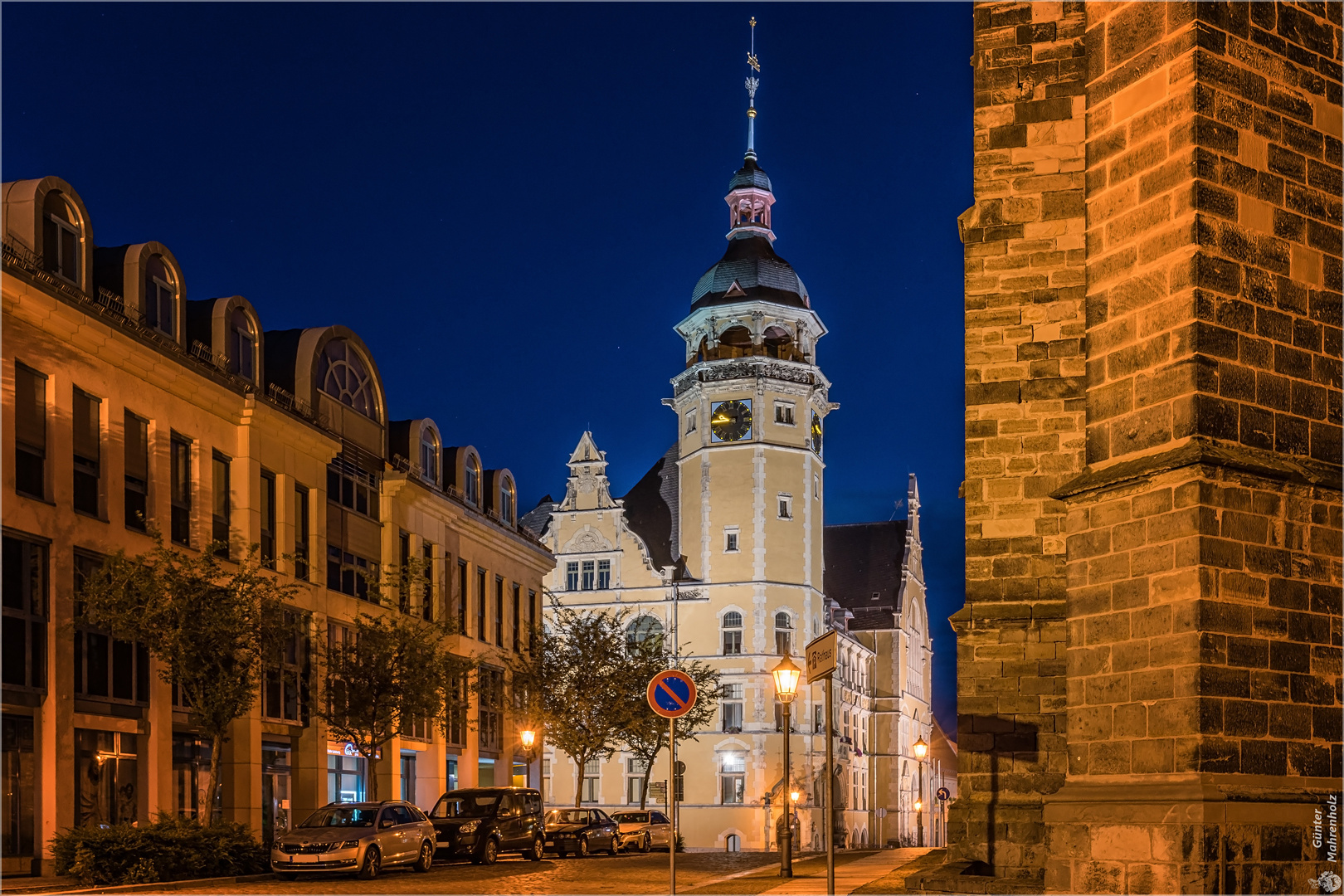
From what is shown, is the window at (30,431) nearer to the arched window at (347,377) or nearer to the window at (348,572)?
the window at (348,572)

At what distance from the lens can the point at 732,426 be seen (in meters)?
79.9

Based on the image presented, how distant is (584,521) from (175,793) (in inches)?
1920

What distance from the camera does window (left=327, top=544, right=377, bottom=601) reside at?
4384cm

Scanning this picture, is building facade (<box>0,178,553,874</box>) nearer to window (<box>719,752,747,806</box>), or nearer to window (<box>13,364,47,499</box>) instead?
window (<box>13,364,47,499</box>)

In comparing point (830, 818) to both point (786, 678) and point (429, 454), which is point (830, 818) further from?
point (429, 454)

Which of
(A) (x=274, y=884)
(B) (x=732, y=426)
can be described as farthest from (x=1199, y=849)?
(B) (x=732, y=426)

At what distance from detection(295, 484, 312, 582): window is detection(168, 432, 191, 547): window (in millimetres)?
4374

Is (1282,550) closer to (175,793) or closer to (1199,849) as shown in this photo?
(1199,849)

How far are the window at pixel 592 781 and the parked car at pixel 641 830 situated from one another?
31594 millimetres

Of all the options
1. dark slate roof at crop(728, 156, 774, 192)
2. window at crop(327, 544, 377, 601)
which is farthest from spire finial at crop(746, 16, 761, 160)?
window at crop(327, 544, 377, 601)

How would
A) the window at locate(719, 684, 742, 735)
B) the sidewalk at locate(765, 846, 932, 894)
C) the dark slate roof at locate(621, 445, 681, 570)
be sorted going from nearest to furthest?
1. the sidewalk at locate(765, 846, 932, 894)
2. the window at locate(719, 684, 742, 735)
3. the dark slate roof at locate(621, 445, 681, 570)

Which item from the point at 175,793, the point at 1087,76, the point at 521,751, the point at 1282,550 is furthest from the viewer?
the point at 521,751

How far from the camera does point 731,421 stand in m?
80.0

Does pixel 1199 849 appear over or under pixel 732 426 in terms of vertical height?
under
